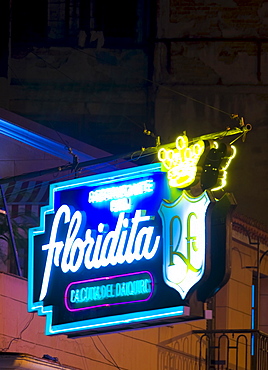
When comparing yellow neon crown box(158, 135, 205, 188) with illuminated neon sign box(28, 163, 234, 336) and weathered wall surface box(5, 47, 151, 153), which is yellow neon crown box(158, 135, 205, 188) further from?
weathered wall surface box(5, 47, 151, 153)

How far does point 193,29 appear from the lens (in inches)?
1080

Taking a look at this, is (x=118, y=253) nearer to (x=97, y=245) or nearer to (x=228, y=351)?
(x=97, y=245)

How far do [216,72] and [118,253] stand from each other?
15.8 m

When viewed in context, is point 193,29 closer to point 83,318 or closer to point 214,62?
point 214,62

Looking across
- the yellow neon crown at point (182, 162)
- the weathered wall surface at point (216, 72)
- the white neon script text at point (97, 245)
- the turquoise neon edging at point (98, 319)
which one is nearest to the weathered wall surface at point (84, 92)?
the weathered wall surface at point (216, 72)

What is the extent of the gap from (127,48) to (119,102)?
1482 mm

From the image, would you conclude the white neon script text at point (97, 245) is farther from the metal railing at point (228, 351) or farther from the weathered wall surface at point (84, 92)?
the weathered wall surface at point (84, 92)

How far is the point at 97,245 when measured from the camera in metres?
12.2

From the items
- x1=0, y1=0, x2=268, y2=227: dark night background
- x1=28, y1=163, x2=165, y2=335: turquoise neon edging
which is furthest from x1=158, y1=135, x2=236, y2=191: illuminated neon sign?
x1=0, y1=0, x2=268, y2=227: dark night background

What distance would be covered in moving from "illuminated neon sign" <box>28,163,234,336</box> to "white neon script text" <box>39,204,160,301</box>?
11mm

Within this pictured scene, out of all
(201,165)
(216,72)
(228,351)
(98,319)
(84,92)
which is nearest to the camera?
(201,165)

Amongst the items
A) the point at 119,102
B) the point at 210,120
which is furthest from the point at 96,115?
the point at 210,120

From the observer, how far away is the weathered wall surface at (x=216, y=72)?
27062 millimetres

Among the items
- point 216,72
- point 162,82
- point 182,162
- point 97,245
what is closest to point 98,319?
point 97,245
